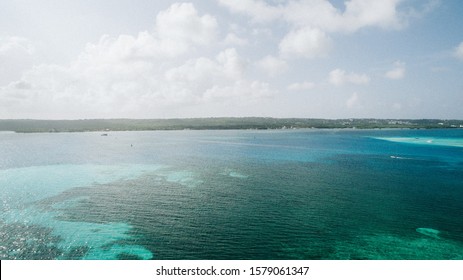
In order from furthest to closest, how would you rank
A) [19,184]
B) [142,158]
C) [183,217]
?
[142,158] → [19,184] → [183,217]

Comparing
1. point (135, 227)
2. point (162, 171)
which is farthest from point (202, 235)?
point (162, 171)

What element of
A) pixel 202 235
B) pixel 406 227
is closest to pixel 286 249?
pixel 202 235

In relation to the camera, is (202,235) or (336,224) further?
(336,224)

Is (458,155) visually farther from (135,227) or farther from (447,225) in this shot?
(135,227)

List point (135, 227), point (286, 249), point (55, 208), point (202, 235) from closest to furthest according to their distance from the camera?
point (286, 249)
point (202, 235)
point (135, 227)
point (55, 208)

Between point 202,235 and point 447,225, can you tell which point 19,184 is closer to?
point 202,235

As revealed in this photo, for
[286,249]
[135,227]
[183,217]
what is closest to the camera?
[286,249]

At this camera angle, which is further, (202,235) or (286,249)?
(202,235)

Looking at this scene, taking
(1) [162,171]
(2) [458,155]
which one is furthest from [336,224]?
(2) [458,155]

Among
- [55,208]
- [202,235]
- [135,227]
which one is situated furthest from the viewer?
[55,208]
